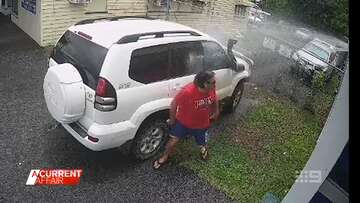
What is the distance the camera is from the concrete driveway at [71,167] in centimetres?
582

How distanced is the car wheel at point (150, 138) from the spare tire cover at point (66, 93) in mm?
967

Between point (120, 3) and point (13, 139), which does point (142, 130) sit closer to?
point (13, 139)

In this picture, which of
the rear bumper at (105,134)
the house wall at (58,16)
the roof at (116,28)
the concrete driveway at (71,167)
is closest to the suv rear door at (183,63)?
the roof at (116,28)

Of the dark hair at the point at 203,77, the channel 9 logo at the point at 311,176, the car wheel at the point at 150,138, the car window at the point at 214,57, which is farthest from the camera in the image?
the car window at the point at 214,57

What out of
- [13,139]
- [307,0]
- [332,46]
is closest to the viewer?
[13,139]

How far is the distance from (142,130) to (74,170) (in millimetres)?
1165

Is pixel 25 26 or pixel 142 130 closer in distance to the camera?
pixel 142 130

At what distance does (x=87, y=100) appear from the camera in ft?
19.1

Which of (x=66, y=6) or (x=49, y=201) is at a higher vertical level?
(x=66, y=6)

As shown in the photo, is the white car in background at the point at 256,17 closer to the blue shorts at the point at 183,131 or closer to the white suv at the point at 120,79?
the white suv at the point at 120,79

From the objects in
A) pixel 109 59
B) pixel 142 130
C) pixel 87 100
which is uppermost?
pixel 109 59

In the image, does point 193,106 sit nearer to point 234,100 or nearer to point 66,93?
point 66,93

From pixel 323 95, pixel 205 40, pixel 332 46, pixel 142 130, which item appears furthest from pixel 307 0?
pixel 142 130

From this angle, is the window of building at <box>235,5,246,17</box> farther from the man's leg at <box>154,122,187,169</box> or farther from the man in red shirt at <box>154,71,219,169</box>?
the man's leg at <box>154,122,187,169</box>
